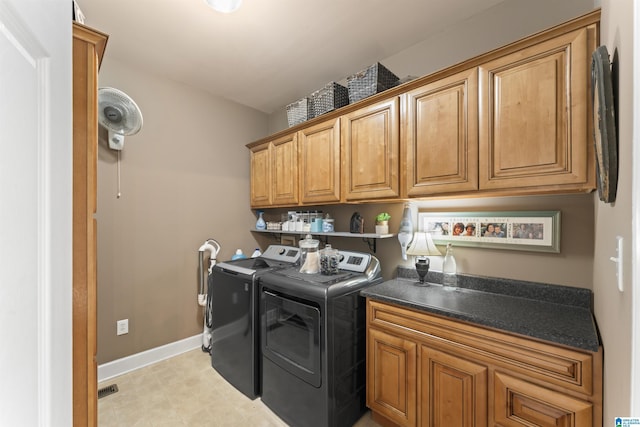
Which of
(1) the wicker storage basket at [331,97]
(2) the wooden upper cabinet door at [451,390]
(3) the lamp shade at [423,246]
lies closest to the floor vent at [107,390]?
(2) the wooden upper cabinet door at [451,390]

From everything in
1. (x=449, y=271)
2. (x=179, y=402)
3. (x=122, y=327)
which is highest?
(x=449, y=271)

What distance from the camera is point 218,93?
295 centimetres

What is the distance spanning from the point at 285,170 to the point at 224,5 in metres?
1.39

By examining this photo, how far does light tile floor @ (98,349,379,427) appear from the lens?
6.02 ft

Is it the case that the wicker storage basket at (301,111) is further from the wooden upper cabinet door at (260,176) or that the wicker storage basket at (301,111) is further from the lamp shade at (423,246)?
the lamp shade at (423,246)

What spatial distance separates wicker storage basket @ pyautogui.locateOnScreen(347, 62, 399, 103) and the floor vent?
3.03 m

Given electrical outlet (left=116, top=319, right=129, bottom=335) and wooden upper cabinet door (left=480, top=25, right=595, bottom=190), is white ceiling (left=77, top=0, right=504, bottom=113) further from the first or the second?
electrical outlet (left=116, top=319, right=129, bottom=335)

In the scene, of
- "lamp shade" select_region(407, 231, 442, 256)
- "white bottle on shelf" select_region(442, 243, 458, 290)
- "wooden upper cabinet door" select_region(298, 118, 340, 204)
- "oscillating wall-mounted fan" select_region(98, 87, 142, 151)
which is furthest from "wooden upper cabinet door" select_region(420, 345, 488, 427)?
"oscillating wall-mounted fan" select_region(98, 87, 142, 151)

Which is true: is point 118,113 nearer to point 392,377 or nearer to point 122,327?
point 122,327

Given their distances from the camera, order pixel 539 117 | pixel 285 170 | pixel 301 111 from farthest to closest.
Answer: pixel 285 170 → pixel 301 111 → pixel 539 117

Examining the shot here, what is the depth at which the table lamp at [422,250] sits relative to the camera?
1.91 m

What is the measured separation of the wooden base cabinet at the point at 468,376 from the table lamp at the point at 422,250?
0.44 m

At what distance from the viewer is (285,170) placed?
107 inches

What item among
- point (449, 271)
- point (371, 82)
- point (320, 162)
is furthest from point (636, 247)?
point (320, 162)
